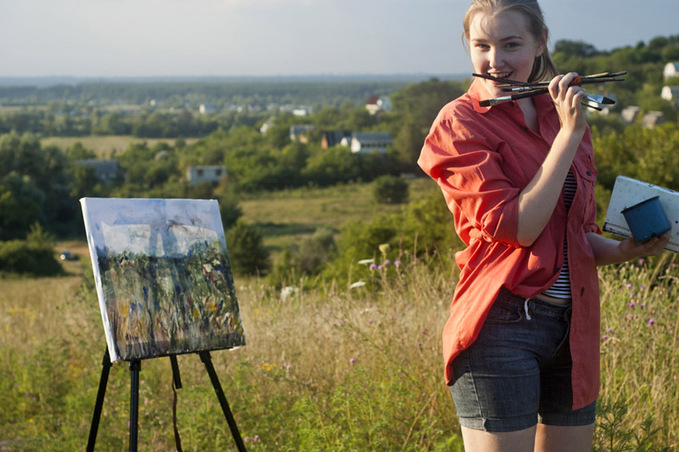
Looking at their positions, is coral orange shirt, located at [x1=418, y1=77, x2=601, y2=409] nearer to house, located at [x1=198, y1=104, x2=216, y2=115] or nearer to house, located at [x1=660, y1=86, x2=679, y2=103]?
house, located at [x1=660, y1=86, x2=679, y2=103]

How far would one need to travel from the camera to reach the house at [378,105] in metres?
90.6

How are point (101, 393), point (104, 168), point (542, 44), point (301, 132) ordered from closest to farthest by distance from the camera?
point (542, 44) → point (101, 393) → point (104, 168) → point (301, 132)

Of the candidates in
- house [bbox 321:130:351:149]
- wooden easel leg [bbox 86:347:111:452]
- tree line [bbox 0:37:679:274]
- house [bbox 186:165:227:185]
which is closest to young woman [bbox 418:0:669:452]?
wooden easel leg [bbox 86:347:111:452]

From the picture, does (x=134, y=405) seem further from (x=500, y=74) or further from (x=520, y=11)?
(x=520, y=11)

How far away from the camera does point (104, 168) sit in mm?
65250

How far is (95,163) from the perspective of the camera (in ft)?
210

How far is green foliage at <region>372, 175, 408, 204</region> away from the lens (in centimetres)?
5434

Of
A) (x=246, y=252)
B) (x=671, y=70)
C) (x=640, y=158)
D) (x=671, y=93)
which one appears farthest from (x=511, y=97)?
(x=671, y=70)

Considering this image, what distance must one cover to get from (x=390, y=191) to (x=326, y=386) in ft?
168

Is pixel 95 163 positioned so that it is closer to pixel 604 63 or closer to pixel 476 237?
Result: pixel 604 63

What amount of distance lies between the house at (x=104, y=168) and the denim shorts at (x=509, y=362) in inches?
2492

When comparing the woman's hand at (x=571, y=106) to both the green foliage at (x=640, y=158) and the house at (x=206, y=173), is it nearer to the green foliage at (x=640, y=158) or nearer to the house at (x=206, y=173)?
the green foliage at (x=640, y=158)

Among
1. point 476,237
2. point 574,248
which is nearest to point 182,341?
point 476,237

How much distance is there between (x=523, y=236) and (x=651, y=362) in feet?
7.05
